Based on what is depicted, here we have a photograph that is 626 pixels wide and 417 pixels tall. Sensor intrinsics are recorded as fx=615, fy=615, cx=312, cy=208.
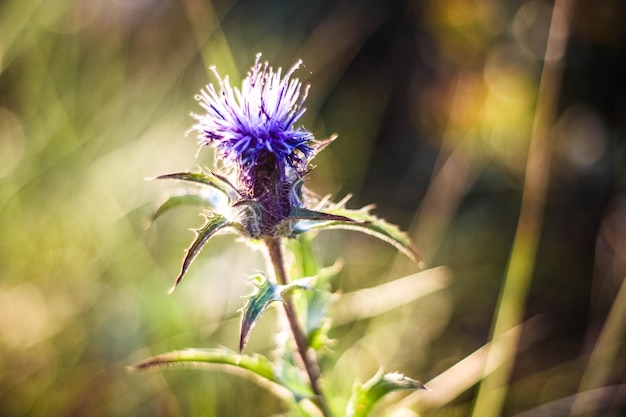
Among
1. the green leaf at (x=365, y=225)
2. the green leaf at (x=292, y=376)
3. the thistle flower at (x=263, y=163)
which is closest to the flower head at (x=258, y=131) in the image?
the thistle flower at (x=263, y=163)

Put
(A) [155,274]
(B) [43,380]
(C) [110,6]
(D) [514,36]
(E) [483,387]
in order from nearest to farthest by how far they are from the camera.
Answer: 1. (E) [483,387]
2. (B) [43,380]
3. (A) [155,274]
4. (D) [514,36]
5. (C) [110,6]

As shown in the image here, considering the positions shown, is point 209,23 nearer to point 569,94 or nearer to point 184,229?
point 184,229

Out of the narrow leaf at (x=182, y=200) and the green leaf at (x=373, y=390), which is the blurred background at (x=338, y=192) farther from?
the narrow leaf at (x=182, y=200)

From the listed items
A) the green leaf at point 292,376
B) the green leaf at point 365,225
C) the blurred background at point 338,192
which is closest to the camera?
the green leaf at point 365,225

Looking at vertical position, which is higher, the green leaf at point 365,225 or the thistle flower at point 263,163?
the thistle flower at point 263,163

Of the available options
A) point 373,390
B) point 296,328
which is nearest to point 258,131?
point 296,328

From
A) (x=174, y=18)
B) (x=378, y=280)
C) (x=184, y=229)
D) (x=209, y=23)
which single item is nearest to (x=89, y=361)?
(x=184, y=229)
